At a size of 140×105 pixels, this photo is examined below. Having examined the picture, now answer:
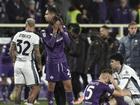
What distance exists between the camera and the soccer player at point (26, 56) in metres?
15.2

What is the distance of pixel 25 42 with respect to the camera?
15203 mm

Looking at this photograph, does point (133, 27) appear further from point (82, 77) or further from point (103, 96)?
point (103, 96)

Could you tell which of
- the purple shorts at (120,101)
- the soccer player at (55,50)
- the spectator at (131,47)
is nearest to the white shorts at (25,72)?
the soccer player at (55,50)

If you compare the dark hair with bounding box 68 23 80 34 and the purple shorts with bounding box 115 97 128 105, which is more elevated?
the dark hair with bounding box 68 23 80 34

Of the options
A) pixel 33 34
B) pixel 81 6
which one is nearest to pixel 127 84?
pixel 33 34

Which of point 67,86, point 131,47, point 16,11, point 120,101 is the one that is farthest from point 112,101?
point 16,11

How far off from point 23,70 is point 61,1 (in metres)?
6.53

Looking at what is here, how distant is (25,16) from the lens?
2008cm

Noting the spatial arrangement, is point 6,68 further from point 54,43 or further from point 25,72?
point 54,43

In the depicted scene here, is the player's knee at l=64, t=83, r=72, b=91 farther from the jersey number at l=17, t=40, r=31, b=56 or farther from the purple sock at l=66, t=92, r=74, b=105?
the jersey number at l=17, t=40, r=31, b=56

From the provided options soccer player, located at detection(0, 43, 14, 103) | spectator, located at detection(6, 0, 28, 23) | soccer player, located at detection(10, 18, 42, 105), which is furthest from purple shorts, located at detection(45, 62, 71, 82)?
spectator, located at detection(6, 0, 28, 23)

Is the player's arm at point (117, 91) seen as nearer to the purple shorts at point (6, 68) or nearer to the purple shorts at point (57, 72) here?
the purple shorts at point (57, 72)

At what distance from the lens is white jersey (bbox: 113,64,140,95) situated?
13.1 m

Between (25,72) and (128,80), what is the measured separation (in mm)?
2894
